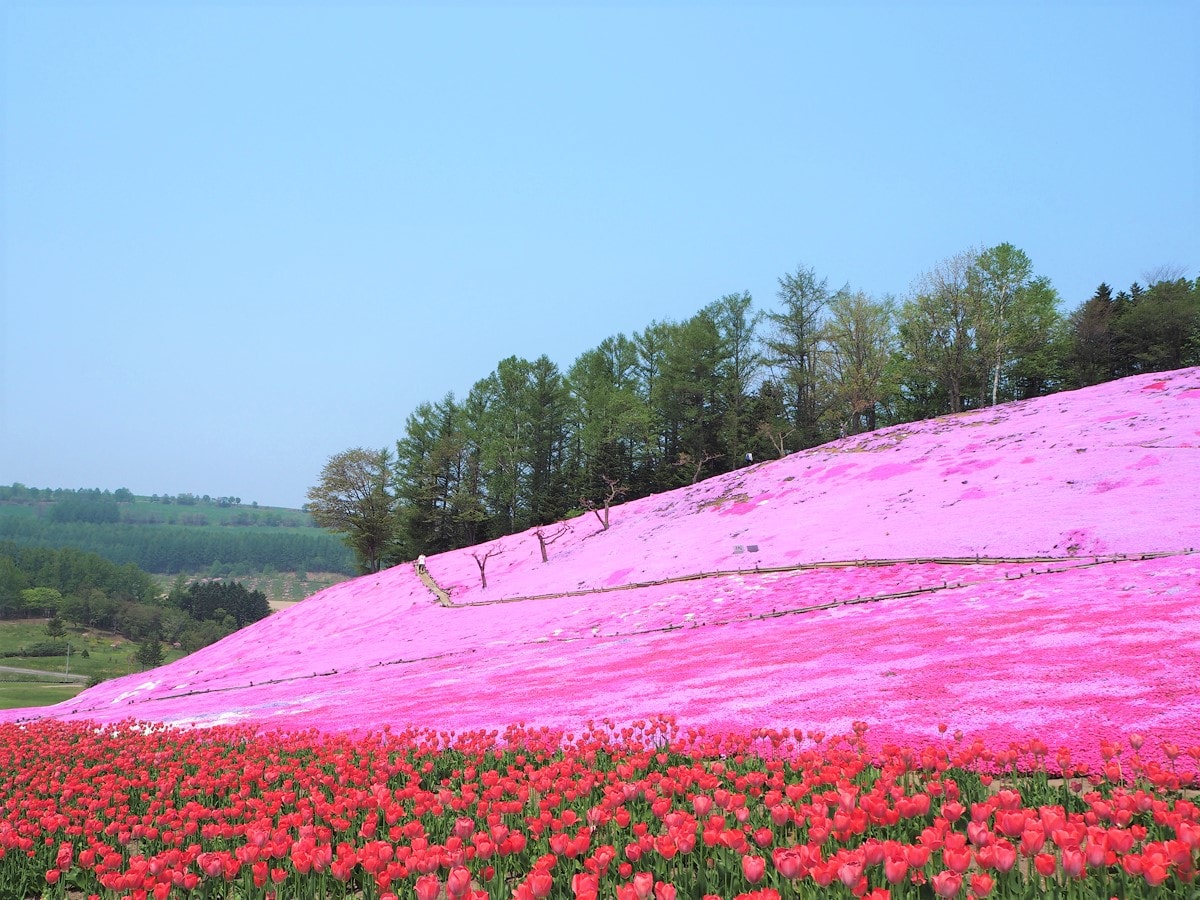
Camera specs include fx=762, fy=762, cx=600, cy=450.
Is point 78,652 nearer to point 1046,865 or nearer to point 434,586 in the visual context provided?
point 434,586

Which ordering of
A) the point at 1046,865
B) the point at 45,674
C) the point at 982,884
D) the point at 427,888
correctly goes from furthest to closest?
the point at 45,674
the point at 427,888
the point at 1046,865
the point at 982,884

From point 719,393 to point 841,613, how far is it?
155 ft

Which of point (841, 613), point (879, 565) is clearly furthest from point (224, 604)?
point (841, 613)

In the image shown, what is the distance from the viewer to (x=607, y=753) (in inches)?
284

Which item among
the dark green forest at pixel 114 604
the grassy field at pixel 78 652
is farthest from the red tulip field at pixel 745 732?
the dark green forest at pixel 114 604

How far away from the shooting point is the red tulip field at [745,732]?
382 centimetres

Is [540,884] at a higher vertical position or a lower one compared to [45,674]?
higher

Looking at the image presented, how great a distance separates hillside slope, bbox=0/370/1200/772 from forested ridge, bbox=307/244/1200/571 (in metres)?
17.6

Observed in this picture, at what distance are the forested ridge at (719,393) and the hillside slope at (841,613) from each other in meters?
17.6

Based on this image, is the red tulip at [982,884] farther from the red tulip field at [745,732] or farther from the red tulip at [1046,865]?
the red tulip at [1046,865]

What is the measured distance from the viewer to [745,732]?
7.83 metres

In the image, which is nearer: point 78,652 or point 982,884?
point 982,884

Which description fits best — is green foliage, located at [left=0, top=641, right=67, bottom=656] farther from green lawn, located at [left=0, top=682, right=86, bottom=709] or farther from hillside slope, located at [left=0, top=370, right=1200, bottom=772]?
hillside slope, located at [left=0, top=370, right=1200, bottom=772]

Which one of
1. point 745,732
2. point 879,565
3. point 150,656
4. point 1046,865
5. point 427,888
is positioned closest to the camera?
point 1046,865
